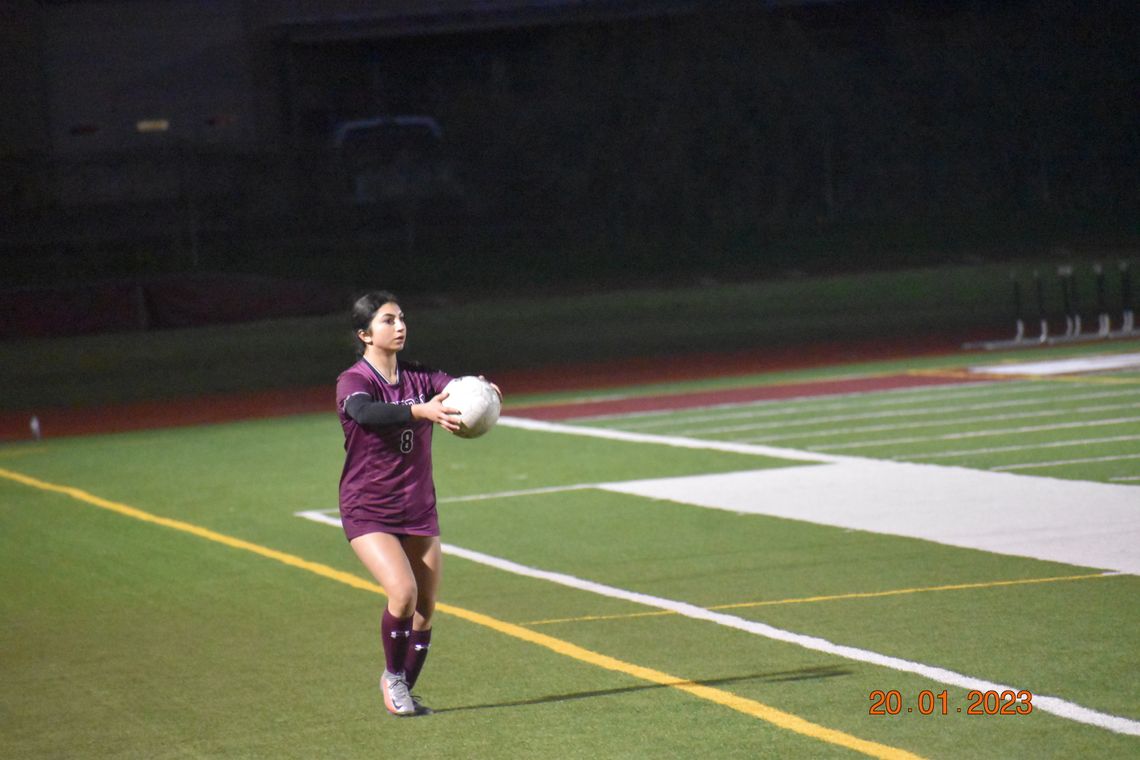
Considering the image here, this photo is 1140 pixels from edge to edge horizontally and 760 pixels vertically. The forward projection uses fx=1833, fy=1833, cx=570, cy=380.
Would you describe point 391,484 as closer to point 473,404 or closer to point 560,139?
point 473,404

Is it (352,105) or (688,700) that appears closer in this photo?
(688,700)

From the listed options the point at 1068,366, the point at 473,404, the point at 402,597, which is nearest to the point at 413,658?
the point at 402,597

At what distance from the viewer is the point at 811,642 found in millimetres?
9320

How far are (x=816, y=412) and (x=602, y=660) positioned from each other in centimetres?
1190

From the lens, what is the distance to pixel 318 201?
40.5 metres

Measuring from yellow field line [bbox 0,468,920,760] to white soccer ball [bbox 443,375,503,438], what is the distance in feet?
5.47

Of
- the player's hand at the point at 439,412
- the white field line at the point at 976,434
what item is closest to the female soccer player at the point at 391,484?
the player's hand at the point at 439,412

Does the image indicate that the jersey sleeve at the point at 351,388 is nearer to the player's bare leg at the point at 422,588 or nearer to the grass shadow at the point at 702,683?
the player's bare leg at the point at 422,588

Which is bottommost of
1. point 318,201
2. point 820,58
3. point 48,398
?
point 48,398

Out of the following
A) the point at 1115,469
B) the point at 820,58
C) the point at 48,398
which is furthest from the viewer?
the point at 820,58

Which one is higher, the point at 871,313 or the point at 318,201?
the point at 318,201

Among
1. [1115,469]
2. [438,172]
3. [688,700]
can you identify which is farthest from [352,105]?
[688,700]

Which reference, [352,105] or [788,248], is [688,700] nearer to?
[788,248]

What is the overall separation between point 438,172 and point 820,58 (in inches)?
397
